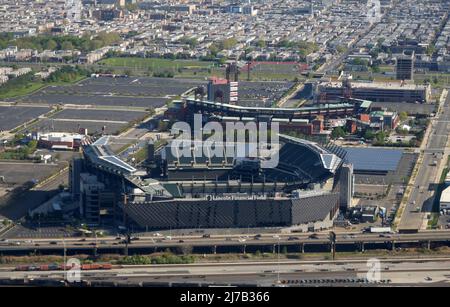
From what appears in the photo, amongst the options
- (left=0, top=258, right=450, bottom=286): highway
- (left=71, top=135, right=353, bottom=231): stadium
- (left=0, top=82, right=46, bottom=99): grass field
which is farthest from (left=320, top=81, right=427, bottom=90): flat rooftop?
(left=0, top=258, right=450, bottom=286): highway

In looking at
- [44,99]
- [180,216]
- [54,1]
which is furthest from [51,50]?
[180,216]

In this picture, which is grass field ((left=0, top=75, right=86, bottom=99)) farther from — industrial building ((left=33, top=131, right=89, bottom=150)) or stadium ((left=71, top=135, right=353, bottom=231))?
stadium ((left=71, top=135, right=353, bottom=231))

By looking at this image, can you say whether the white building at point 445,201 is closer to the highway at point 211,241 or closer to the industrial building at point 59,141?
the highway at point 211,241

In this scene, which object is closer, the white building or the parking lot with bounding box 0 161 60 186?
the white building

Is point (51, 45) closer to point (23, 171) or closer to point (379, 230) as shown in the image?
point (23, 171)

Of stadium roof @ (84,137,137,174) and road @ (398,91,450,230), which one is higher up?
stadium roof @ (84,137,137,174)

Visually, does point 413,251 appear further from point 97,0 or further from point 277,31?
point 97,0
